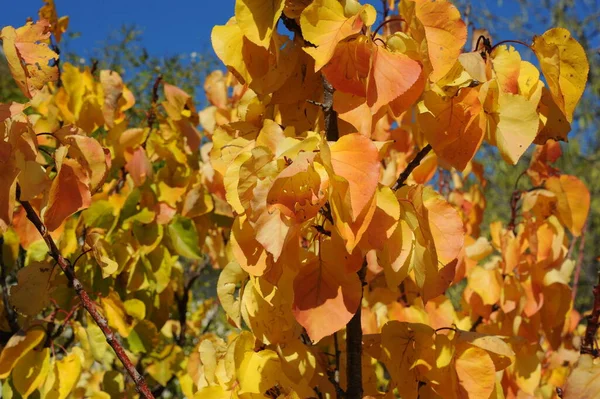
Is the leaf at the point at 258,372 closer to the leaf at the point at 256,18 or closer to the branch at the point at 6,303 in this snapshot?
the leaf at the point at 256,18

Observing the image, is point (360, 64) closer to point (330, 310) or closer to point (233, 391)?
point (330, 310)

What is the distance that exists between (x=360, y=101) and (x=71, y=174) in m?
0.40

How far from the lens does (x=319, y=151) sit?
59 cm

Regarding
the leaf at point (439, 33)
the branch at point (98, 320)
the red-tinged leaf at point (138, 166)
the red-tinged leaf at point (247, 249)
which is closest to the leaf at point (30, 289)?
the branch at point (98, 320)

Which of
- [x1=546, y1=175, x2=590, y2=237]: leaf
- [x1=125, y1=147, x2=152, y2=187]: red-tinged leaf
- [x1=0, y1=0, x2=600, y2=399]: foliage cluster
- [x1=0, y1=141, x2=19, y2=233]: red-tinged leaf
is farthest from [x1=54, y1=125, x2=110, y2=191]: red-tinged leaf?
[x1=546, y1=175, x2=590, y2=237]: leaf

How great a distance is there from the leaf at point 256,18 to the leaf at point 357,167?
0.57 ft

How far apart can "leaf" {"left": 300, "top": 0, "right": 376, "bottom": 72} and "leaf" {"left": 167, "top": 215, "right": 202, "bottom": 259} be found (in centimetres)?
95

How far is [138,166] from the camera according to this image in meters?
1.52

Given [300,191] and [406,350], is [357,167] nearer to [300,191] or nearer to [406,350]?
[300,191]

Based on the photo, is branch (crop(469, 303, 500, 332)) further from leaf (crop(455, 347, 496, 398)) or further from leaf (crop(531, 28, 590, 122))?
leaf (crop(531, 28, 590, 122))

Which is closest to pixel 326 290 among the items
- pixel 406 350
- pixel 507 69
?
pixel 406 350

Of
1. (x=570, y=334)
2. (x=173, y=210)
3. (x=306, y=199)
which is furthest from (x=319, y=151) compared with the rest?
(x=570, y=334)

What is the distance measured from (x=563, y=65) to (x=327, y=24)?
0.27 m

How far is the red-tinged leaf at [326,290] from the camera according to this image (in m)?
0.64
